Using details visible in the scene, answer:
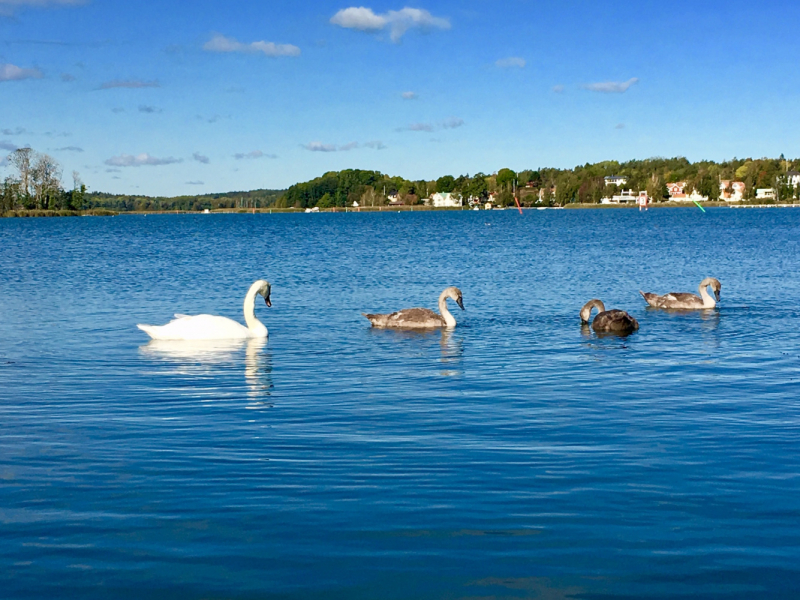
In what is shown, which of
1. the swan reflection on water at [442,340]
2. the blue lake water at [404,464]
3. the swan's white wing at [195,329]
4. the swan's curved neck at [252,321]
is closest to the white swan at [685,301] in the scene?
the blue lake water at [404,464]

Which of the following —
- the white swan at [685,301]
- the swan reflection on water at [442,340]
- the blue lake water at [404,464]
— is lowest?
the swan reflection on water at [442,340]

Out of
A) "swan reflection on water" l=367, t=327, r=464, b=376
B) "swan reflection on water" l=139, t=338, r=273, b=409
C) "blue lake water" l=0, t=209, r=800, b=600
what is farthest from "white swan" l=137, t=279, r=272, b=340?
"swan reflection on water" l=367, t=327, r=464, b=376

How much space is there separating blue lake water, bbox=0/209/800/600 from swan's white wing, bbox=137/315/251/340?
0.39 m

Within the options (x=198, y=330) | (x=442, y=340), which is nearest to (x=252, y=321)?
(x=198, y=330)

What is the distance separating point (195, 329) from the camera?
1741cm

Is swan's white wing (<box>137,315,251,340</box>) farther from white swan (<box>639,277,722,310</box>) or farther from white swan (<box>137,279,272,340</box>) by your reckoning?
white swan (<box>639,277,722,310</box>)

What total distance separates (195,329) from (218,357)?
172cm

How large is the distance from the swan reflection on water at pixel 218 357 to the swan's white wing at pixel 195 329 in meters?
0.11

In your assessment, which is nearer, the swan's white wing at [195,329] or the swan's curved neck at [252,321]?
the swan's white wing at [195,329]

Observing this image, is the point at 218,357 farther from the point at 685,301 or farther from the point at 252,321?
the point at 685,301

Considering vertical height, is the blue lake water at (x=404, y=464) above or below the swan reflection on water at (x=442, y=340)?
above

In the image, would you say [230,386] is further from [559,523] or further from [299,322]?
[299,322]

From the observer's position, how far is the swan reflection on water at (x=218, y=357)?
13201 mm

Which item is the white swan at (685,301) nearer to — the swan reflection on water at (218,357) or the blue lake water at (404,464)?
the blue lake water at (404,464)
